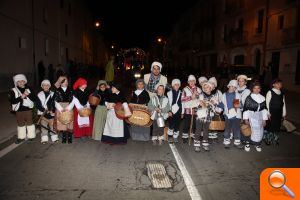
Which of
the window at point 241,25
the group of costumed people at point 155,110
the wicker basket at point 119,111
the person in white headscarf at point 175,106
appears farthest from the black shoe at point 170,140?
the window at point 241,25

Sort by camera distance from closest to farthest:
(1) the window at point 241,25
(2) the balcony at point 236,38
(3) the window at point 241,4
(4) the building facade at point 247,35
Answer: (4) the building facade at point 247,35 → (2) the balcony at point 236,38 → (3) the window at point 241,4 → (1) the window at point 241,25

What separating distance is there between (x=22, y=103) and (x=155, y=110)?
10.2ft

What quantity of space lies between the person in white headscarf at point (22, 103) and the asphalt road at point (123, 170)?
451 mm

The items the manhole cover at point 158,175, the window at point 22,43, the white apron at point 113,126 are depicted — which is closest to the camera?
the manhole cover at point 158,175

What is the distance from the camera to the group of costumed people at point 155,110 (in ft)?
21.6

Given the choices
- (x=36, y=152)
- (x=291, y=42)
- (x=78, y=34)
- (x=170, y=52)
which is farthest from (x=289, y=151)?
(x=170, y=52)

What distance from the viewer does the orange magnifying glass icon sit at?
2143 millimetres

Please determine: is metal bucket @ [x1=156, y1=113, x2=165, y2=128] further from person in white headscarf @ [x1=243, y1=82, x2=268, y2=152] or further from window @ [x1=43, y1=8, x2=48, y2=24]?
window @ [x1=43, y1=8, x2=48, y2=24]

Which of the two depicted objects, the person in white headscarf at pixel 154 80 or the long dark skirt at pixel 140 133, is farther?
the person in white headscarf at pixel 154 80

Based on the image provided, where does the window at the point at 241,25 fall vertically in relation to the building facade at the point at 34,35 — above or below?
above

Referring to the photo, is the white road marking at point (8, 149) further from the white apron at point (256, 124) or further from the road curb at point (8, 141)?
the white apron at point (256, 124)

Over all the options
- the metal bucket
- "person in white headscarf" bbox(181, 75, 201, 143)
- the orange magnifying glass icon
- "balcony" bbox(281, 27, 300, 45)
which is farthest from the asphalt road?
"balcony" bbox(281, 27, 300, 45)

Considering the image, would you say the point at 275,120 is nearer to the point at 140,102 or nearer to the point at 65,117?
the point at 140,102

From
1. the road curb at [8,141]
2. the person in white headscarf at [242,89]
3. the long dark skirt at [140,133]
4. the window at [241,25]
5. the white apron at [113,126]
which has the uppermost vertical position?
the window at [241,25]
